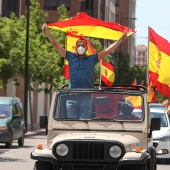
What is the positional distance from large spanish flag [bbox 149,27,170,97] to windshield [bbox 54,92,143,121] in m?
7.97

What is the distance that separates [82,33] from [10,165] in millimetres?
4770

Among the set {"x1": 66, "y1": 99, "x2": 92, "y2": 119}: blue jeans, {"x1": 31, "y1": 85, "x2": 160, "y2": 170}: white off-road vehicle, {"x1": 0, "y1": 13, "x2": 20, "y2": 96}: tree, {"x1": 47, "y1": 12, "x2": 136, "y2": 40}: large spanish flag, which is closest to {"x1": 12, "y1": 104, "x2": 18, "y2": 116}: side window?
{"x1": 0, "y1": 13, "x2": 20, "y2": 96}: tree

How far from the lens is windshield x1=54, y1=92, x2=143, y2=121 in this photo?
42.1 ft

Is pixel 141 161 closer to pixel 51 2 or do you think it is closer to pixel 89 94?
pixel 89 94

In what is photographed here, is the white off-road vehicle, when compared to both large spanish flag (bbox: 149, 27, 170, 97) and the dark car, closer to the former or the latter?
large spanish flag (bbox: 149, 27, 170, 97)

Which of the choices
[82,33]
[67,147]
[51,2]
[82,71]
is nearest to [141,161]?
[67,147]

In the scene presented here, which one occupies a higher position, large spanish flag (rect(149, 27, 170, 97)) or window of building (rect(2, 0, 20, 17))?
window of building (rect(2, 0, 20, 17))

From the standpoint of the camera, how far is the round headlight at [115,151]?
1189 centimetres

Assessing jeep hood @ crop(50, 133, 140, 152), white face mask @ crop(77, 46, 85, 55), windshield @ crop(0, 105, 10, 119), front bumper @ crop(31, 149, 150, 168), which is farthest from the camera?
windshield @ crop(0, 105, 10, 119)

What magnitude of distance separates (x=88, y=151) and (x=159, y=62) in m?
10.3

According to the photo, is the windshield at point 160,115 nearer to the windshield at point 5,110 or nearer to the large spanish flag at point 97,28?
the large spanish flag at point 97,28

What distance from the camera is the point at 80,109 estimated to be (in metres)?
12.9

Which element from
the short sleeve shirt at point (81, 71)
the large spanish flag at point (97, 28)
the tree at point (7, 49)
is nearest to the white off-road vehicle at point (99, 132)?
the short sleeve shirt at point (81, 71)

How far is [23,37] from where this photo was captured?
50.8m
